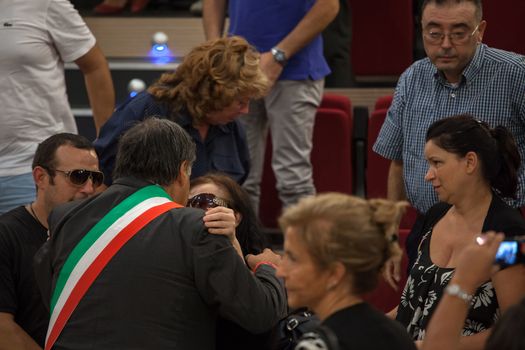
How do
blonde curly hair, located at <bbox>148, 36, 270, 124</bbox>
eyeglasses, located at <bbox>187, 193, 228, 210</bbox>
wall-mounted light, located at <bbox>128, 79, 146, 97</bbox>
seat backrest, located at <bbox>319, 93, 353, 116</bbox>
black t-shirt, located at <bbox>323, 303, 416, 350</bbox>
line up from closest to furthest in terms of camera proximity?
black t-shirt, located at <bbox>323, 303, 416, 350</bbox>, eyeglasses, located at <bbox>187, 193, 228, 210</bbox>, blonde curly hair, located at <bbox>148, 36, 270, 124</bbox>, seat backrest, located at <bbox>319, 93, 353, 116</bbox>, wall-mounted light, located at <bbox>128, 79, 146, 97</bbox>

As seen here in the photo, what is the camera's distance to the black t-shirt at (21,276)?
3.31 meters

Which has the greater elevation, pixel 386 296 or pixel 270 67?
pixel 270 67

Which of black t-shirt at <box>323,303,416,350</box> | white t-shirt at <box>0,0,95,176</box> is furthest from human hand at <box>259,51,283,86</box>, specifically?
black t-shirt at <box>323,303,416,350</box>

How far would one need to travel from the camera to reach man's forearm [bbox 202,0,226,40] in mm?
5023

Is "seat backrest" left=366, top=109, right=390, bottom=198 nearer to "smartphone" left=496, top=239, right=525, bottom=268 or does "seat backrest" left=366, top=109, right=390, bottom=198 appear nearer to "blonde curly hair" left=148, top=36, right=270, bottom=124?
"blonde curly hair" left=148, top=36, right=270, bottom=124

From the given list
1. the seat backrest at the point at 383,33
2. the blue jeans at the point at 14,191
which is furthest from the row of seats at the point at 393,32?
the blue jeans at the point at 14,191

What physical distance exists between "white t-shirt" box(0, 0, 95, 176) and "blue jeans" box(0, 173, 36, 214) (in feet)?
0.09

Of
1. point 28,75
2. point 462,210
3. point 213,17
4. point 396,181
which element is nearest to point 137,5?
point 213,17

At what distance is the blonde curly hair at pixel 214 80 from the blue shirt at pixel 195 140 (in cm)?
4

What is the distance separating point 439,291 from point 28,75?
190 cm

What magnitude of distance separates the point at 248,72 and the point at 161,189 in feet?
3.67

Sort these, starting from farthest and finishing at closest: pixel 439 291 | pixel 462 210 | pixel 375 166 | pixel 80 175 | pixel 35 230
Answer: pixel 375 166 → pixel 80 175 → pixel 35 230 → pixel 462 210 → pixel 439 291

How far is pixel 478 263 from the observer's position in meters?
2.34

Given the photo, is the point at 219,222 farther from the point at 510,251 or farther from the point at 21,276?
the point at 21,276
